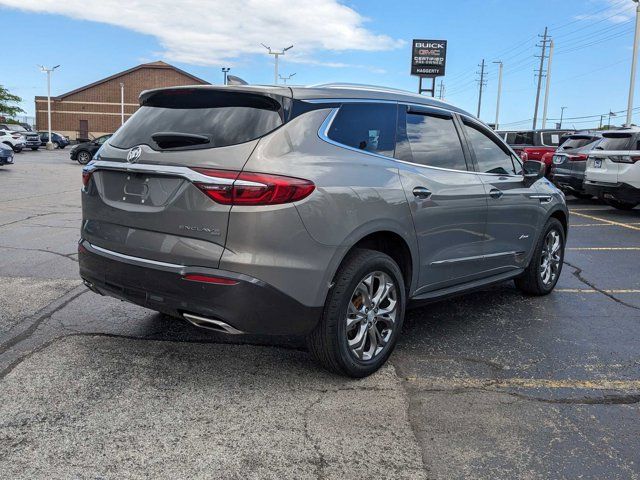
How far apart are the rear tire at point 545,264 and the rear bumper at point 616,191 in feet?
24.3

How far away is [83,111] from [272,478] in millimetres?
83176

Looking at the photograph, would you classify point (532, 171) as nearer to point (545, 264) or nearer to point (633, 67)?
point (545, 264)

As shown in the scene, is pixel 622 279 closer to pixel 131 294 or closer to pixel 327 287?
pixel 327 287

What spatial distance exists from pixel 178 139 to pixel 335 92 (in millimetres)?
1036

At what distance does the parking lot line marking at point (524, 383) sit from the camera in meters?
3.75

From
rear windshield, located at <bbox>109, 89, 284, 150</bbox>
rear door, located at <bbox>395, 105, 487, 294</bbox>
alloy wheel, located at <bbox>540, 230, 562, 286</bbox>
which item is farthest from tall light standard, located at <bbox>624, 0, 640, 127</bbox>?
rear windshield, located at <bbox>109, 89, 284, 150</bbox>

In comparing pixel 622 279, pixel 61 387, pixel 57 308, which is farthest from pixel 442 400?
pixel 622 279

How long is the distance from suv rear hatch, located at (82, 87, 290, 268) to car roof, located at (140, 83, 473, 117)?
1.2 inches

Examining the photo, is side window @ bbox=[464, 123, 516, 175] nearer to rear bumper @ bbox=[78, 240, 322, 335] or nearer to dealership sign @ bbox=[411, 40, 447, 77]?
rear bumper @ bbox=[78, 240, 322, 335]

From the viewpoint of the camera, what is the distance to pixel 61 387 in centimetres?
348

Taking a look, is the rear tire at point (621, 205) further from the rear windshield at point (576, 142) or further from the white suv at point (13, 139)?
the white suv at point (13, 139)

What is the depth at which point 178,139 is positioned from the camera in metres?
3.43

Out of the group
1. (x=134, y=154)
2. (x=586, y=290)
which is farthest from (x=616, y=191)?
(x=134, y=154)

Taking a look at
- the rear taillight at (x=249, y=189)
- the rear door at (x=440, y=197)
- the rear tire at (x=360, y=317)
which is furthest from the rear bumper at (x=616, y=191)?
the rear taillight at (x=249, y=189)
